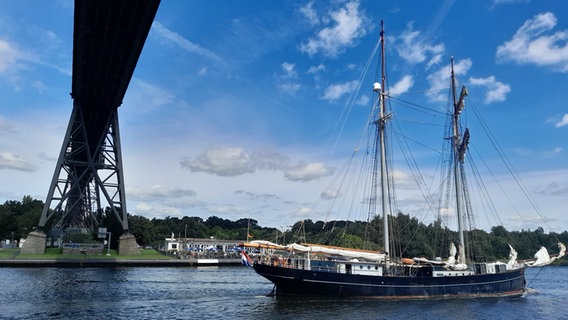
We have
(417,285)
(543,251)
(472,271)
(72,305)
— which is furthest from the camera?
(543,251)

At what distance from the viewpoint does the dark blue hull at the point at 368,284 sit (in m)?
39.2

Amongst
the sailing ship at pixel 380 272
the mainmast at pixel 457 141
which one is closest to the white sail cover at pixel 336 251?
the sailing ship at pixel 380 272

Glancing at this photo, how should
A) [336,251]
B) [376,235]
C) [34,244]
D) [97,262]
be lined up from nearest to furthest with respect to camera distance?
[336,251] → [97,262] → [34,244] → [376,235]

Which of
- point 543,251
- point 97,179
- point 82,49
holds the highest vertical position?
point 82,49

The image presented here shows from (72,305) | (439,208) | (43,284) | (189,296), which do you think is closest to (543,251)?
(439,208)

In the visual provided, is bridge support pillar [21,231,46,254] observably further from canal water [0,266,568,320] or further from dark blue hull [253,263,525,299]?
dark blue hull [253,263,525,299]

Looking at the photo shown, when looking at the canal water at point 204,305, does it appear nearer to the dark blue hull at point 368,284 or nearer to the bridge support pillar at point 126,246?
the dark blue hull at point 368,284

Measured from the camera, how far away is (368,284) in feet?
130

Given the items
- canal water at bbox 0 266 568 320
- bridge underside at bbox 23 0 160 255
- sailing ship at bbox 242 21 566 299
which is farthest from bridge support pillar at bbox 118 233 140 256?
sailing ship at bbox 242 21 566 299

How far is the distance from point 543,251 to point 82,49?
60525 millimetres

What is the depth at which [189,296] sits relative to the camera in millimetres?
38719

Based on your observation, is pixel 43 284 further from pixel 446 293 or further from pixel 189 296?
pixel 446 293

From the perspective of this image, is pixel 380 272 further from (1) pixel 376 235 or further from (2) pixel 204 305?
(1) pixel 376 235

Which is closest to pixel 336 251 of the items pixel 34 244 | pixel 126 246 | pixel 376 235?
pixel 126 246
